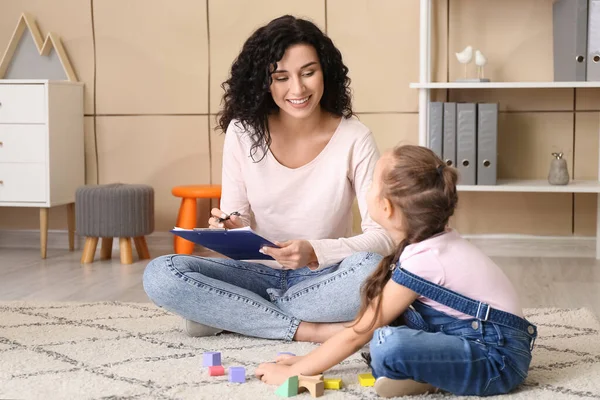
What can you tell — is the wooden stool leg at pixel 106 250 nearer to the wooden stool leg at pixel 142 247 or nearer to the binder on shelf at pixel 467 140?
the wooden stool leg at pixel 142 247

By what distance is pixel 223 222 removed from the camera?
209cm

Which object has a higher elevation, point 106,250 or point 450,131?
point 450,131

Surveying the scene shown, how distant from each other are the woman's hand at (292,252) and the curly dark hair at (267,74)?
0.35m

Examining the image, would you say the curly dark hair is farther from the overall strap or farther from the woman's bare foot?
the overall strap

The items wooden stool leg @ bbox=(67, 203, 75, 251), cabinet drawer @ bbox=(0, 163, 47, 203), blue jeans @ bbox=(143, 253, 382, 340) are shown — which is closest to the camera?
blue jeans @ bbox=(143, 253, 382, 340)

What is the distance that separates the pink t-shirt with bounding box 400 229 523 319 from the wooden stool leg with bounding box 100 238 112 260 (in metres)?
2.35

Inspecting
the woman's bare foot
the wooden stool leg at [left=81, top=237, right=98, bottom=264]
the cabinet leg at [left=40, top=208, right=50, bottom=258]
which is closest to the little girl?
the woman's bare foot

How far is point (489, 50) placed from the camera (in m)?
3.71

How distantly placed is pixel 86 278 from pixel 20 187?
752 mm

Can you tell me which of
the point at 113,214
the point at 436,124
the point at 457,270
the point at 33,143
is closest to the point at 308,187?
the point at 457,270

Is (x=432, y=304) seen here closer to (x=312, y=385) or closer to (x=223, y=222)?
(x=312, y=385)

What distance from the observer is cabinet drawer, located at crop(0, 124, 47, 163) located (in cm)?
371

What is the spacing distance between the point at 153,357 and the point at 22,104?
208 centimetres

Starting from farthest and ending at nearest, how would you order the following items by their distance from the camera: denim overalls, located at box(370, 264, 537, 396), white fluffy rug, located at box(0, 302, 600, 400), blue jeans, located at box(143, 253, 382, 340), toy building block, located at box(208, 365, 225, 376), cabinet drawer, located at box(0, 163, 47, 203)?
cabinet drawer, located at box(0, 163, 47, 203)
blue jeans, located at box(143, 253, 382, 340)
toy building block, located at box(208, 365, 225, 376)
white fluffy rug, located at box(0, 302, 600, 400)
denim overalls, located at box(370, 264, 537, 396)
